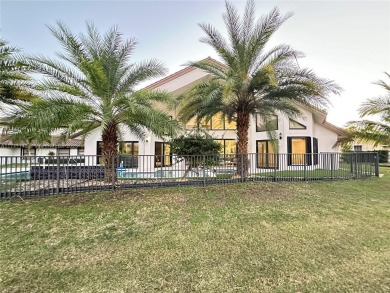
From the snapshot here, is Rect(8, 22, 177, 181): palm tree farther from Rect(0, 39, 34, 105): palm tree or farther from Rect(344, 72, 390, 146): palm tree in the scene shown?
Rect(344, 72, 390, 146): palm tree

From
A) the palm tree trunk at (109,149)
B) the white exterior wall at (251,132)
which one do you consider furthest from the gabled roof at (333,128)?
the palm tree trunk at (109,149)

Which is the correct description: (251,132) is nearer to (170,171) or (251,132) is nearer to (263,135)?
(263,135)

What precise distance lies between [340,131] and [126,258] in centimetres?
2000

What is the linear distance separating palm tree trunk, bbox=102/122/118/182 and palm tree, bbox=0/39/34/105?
3.68 meters

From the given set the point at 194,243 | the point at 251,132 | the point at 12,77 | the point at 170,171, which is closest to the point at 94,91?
the point at 12,77

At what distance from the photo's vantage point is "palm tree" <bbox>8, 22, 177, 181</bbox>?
8203 mm

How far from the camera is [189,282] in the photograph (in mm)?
3908

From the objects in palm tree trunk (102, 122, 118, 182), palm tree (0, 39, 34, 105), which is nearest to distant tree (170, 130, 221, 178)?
palm tree trunk (102, 122, 118, 182)

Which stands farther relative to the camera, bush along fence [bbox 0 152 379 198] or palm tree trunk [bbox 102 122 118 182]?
palm tree trunk [bbox 102 122 118 182]

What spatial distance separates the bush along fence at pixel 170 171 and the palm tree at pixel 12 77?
9.72ft

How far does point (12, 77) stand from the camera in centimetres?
949

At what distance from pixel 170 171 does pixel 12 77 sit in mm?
7552

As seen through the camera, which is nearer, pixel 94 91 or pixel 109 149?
pixel 94 91

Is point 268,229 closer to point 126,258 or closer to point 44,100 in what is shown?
point 126,258
